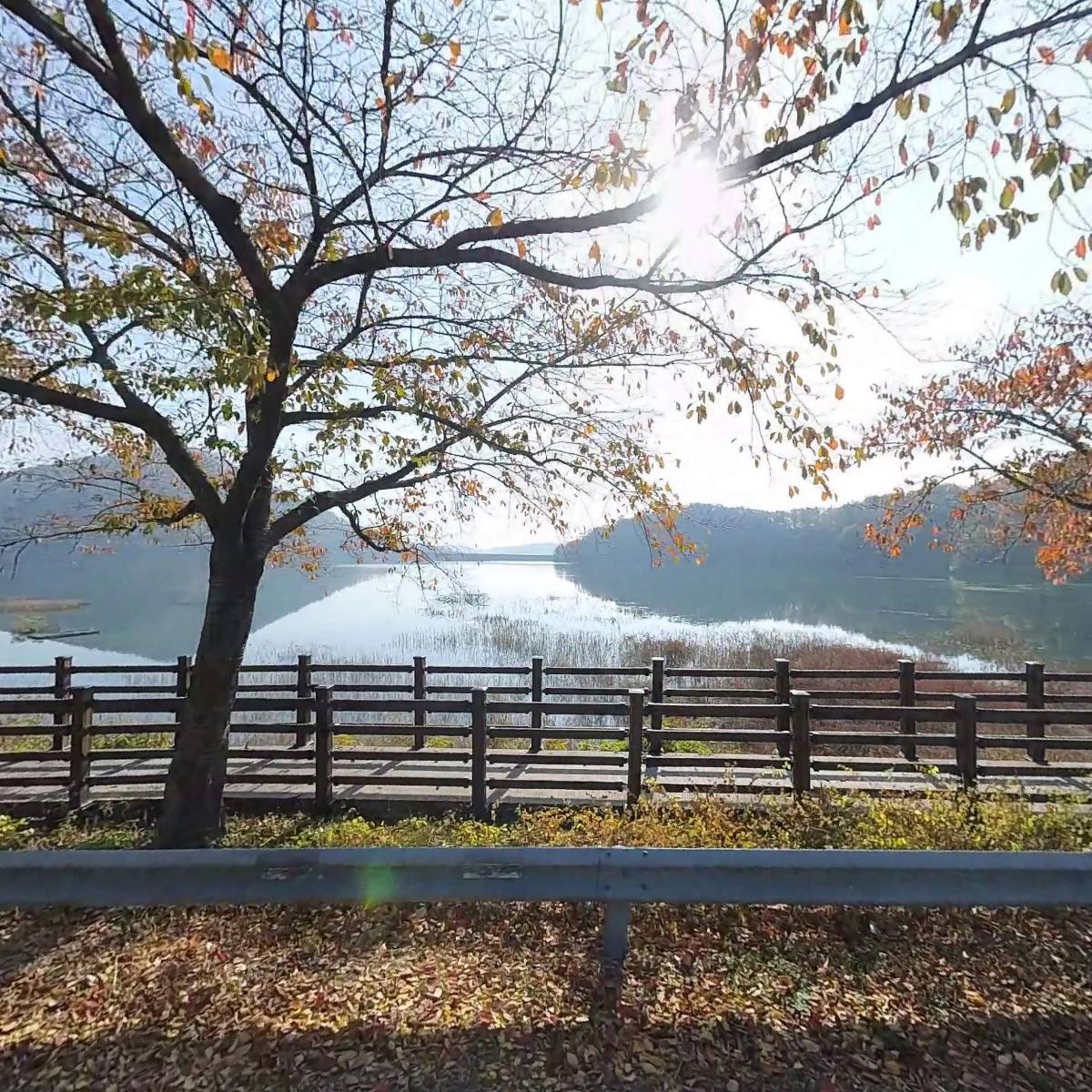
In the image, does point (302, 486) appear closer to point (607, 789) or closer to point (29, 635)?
point (607, 789)

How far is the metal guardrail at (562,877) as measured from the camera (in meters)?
2.79

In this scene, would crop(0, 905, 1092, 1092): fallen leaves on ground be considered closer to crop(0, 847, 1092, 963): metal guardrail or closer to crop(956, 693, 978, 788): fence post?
crop(0, 847, 1092, 963): metal guardrail

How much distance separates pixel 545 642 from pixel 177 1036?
2574 cm

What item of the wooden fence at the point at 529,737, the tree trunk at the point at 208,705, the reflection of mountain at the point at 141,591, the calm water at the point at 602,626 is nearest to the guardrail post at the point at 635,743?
the wooden fence at the point at 529,737

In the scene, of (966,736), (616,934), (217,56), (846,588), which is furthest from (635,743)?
(846,588)

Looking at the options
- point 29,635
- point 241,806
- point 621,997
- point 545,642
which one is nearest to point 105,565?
point 29,635

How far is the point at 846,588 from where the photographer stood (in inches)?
2741

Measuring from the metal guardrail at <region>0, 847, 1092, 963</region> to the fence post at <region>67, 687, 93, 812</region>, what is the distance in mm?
4866

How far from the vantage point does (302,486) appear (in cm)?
693

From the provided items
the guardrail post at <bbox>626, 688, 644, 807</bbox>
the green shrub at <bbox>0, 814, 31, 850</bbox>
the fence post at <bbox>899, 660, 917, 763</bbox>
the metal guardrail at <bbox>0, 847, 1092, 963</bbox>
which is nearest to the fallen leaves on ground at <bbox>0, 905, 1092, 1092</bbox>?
the metal guardrail at <bbox>0, 847, 1092, 963</bbox>

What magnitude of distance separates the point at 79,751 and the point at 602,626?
1164 inches

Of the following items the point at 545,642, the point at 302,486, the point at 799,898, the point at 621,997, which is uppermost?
the point at 302,486

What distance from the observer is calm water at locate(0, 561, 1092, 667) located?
26469mm

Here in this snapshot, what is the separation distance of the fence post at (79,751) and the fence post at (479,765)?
4186mm
